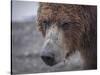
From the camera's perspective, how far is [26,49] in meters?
2.31

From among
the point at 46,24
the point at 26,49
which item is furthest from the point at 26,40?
the point at 46,24

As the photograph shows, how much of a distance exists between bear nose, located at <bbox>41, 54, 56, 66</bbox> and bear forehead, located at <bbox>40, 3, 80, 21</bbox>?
49cm

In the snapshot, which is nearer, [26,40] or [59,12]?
[26,40]

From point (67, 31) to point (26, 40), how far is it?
1.83ft

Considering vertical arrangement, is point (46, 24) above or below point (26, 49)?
above

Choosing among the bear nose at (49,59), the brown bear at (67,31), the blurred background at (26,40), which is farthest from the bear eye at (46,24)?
the bear nose at (49,59)

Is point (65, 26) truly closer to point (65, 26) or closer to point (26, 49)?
point (65, 26)

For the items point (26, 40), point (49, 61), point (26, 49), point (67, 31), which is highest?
point (67, 31)

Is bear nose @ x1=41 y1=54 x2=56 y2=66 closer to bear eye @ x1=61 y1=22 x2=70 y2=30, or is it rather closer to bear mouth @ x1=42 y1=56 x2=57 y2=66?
bear mouth @ x1=42 y1=56 x2=57 y2=66

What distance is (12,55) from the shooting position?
2.26 meters

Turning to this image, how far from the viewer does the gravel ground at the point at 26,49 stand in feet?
7.45

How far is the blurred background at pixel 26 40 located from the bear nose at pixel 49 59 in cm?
5

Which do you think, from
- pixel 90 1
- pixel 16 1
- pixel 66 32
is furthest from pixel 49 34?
pixel 90 1

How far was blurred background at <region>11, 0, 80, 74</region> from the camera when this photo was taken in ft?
7.46
